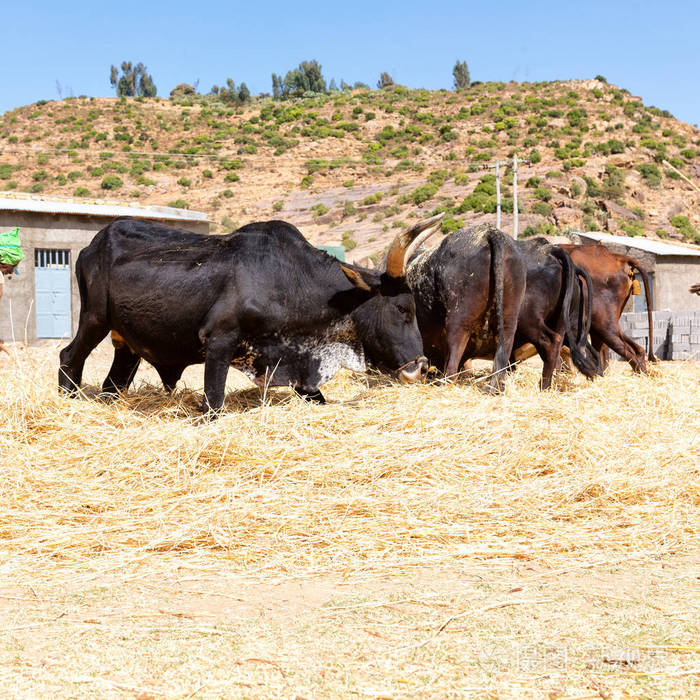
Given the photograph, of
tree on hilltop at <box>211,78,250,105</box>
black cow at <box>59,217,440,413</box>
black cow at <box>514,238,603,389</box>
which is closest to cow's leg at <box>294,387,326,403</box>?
black cow at <box>59,217,440,413</box>

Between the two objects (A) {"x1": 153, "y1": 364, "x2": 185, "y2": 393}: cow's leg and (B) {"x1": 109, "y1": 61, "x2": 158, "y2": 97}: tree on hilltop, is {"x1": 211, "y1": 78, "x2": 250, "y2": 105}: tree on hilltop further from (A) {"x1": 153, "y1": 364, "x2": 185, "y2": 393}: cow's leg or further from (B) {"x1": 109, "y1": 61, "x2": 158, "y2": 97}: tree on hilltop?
(A) {"x1": 153, "y1": 364, "x2": 185, "y2": 393}: cow's leg

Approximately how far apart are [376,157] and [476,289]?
2118 inches

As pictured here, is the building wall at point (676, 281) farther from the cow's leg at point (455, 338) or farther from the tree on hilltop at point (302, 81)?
the tree on hilltop at point (302, 81)

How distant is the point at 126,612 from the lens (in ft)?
11.1

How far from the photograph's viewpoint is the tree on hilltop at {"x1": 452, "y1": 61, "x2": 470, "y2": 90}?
85287mm

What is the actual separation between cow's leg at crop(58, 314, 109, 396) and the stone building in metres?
13.4

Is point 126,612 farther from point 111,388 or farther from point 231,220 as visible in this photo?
point 231,220

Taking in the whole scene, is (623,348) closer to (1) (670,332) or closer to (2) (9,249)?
(2) (9,249)

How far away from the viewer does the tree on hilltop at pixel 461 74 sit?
85.3 meters

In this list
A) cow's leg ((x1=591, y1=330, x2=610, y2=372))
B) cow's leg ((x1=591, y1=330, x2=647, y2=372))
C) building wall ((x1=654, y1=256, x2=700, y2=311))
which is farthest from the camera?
building wall ((x1=654, y1=256, x2=700, y2=311))

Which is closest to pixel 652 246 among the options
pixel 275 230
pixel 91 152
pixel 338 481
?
pixel 275 230

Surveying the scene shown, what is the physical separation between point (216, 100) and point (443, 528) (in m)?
81.4

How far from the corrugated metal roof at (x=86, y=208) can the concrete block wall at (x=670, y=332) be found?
1093 centimetres

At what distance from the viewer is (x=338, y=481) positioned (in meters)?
4.99
